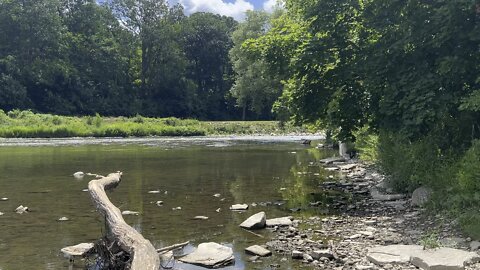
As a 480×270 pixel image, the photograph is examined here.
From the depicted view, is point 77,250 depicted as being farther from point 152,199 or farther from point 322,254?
point 152,199

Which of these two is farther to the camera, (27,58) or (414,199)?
(27,58)

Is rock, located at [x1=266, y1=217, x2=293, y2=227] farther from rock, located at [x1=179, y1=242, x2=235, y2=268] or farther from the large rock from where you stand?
the large rock

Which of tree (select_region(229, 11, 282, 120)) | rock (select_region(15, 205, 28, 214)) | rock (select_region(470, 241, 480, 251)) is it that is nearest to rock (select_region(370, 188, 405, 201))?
rock (select_region(470, 241, 480, 251))

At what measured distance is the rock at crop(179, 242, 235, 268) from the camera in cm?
841

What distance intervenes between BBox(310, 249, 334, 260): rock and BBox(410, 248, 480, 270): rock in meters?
1.31

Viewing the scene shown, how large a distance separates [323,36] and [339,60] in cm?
112

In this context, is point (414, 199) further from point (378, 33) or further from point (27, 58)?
point (27, 58)

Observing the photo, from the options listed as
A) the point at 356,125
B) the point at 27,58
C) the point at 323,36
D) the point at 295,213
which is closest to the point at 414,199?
the point at 295,213

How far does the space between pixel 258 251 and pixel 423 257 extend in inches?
109

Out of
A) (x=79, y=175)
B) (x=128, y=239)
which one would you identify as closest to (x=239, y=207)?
(x=128, y=239)

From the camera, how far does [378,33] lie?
1547 cm

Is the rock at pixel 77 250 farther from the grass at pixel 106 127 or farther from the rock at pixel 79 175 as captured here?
the grass at pixel 106 127

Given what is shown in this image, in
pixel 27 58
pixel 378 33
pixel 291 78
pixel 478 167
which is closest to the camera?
pixel 478 167

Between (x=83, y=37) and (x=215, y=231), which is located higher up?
(x=83, y=37)
